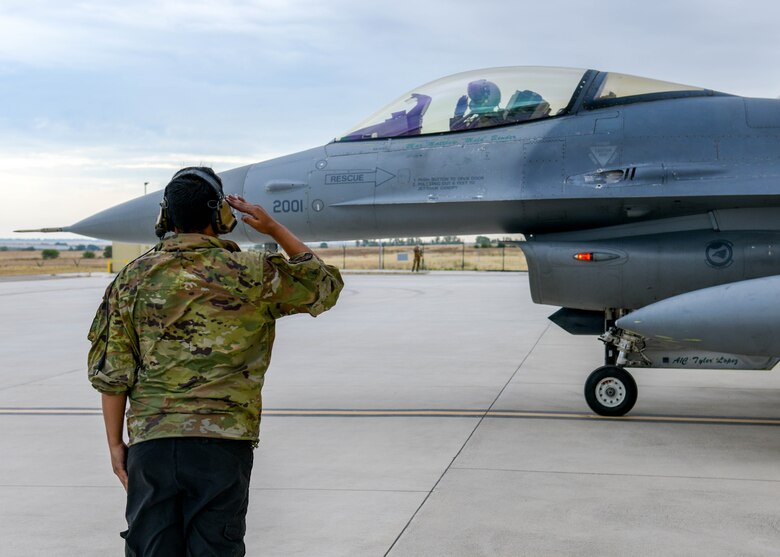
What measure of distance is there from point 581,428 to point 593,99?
2946 mm

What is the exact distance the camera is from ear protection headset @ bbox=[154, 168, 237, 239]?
3021 millimetres

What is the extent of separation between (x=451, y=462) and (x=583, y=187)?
9.34 ft

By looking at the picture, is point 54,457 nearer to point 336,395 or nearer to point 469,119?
point 336,395

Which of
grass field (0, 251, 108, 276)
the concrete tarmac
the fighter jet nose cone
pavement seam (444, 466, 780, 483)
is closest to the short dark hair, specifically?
the concrete tarmac

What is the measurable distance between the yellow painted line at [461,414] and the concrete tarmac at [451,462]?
4 cm

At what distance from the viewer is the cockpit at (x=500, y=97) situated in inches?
324

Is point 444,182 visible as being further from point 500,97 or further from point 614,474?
point 614,474

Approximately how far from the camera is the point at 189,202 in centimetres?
298

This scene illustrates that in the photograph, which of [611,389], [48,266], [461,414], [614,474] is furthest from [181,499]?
[48,266]

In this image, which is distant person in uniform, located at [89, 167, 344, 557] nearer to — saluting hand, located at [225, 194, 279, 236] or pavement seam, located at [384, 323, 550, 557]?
saluting hand, located at [225, 194, 279, 236]

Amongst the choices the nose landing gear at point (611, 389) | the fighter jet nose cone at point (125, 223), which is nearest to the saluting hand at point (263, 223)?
the nose landing gear at point (611, 389)

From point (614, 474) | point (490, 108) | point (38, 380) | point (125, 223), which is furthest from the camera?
point (38, 380)

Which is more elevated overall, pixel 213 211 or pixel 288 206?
pixel 288 206

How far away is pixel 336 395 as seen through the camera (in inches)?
367
